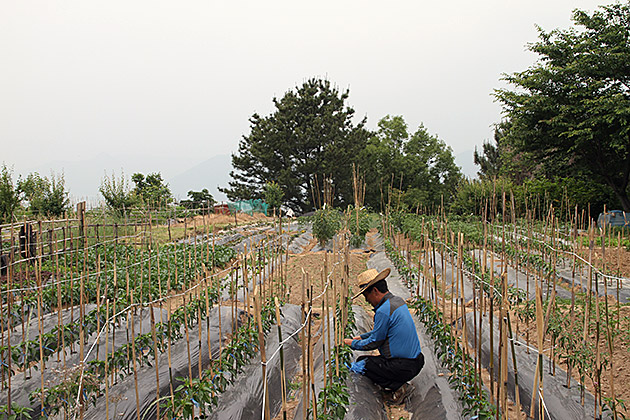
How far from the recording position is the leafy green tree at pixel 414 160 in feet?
114

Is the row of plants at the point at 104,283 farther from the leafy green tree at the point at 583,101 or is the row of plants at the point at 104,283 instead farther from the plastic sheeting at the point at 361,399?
the leafy green tree at the point at 583,101

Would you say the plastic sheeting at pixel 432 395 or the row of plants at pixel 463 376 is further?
the plastic sheeting at pixel 432 395

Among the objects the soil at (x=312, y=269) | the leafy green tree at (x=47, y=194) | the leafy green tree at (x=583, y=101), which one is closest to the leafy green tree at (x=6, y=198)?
the leafy green tree at (x=47, y=194)

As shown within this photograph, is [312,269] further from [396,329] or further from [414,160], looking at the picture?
[414,160]

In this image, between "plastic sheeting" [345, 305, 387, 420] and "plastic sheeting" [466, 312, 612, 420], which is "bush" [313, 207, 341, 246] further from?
"plastic sheeting" [345, 305, 387, 420]

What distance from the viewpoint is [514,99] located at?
1631 centimetres

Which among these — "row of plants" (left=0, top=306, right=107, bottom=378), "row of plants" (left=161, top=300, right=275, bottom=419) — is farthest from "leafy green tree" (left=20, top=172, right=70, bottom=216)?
"row of plants" (left=161, top=300, right=275, bottom=419)

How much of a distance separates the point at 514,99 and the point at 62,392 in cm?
1740

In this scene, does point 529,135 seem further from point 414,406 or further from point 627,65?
point 414,406

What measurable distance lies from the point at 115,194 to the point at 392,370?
18046mm

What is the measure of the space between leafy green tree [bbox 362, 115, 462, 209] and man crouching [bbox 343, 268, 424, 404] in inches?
1198

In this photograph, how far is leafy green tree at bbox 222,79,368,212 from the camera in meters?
27.1

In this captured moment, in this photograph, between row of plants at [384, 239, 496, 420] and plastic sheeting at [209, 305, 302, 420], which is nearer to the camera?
row of plants at [384, 239, 496, 420]

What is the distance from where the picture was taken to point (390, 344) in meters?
3.54
